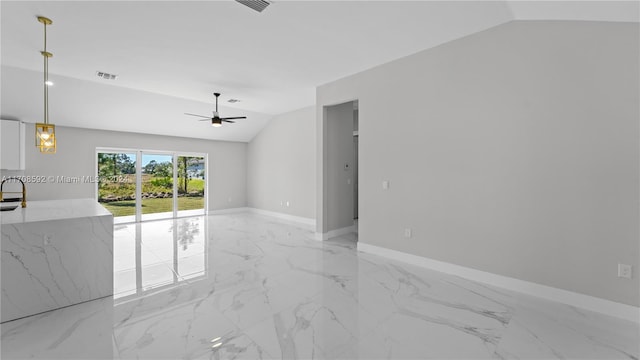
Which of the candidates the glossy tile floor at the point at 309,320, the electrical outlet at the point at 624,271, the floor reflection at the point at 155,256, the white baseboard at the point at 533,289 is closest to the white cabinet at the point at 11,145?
the floor reflection at the point at 155,256

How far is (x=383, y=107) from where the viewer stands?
415 cm

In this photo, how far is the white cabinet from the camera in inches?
202

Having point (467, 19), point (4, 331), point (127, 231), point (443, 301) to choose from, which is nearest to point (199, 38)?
point (467, 19)

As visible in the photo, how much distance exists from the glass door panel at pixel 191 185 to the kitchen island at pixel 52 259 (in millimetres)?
5029

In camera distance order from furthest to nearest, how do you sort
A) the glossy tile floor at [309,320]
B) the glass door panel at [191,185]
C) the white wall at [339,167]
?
1. the glass door panel at [191,185]
2. the white wall at [339,167]
3. the glossy tile floor at [309,320]

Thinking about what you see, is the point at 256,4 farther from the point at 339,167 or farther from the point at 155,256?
the point at 155,256

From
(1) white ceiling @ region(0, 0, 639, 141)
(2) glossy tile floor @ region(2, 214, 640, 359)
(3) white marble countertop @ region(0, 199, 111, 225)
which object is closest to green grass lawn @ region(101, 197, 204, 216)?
(1) white ceiling @ region(0, 0, 639, 141)

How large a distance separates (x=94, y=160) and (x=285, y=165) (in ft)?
15.0

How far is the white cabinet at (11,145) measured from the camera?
5.13 meters

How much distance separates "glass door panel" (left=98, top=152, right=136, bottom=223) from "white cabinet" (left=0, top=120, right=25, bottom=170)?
1.42m

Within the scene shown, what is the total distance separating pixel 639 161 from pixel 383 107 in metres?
2.72

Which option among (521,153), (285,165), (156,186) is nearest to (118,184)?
(156,186)

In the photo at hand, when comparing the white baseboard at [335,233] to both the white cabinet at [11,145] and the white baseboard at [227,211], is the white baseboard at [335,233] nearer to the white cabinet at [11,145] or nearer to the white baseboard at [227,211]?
the white baseboard at [227,211]

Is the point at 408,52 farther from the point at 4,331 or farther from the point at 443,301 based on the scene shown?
the point at 4,331
